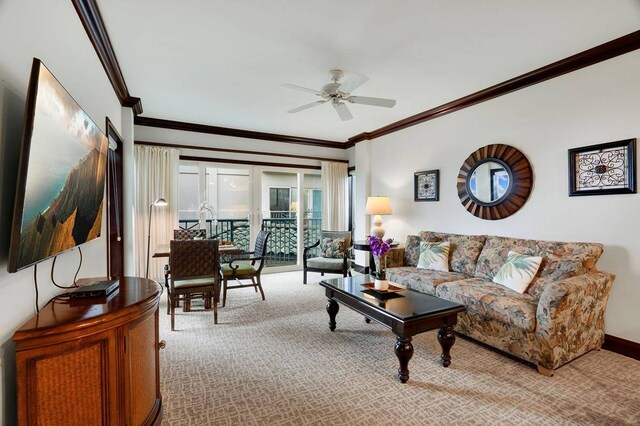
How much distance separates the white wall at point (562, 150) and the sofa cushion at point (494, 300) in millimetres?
857

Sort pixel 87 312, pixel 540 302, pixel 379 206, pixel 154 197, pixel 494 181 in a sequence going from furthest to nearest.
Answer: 1. pixel 379 206
2. pixel 154 197
3. pixel 494 181
4. pixel 540 302
5. pixel 87 312

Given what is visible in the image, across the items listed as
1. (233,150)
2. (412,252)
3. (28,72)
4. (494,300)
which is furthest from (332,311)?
(233,150)

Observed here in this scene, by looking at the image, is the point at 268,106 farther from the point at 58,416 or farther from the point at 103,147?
→ the point at 58,416

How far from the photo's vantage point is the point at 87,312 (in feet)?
4.31

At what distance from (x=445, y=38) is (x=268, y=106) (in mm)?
2470

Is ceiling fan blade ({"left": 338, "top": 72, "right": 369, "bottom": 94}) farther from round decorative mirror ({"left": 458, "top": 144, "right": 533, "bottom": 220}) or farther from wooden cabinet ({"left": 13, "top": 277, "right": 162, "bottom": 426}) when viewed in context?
wooden cabinet ({"left": 13, "top": 277, "right": 162, "bottom": 426})

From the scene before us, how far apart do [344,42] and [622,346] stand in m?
3.67

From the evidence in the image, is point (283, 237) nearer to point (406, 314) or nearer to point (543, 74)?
point (406, 314)

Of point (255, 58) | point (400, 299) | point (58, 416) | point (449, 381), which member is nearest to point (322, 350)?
point (400, 299)

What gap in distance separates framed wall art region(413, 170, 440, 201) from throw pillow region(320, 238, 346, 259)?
57.1 inches

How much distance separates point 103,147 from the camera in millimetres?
2143

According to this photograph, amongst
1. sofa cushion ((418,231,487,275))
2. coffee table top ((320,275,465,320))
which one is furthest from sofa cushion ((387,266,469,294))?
coffee table top ((320,275,465,320))

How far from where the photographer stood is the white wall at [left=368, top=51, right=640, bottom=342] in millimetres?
2725

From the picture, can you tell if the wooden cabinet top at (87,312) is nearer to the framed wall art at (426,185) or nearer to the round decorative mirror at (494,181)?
the round decorative mirror at (494,181)
